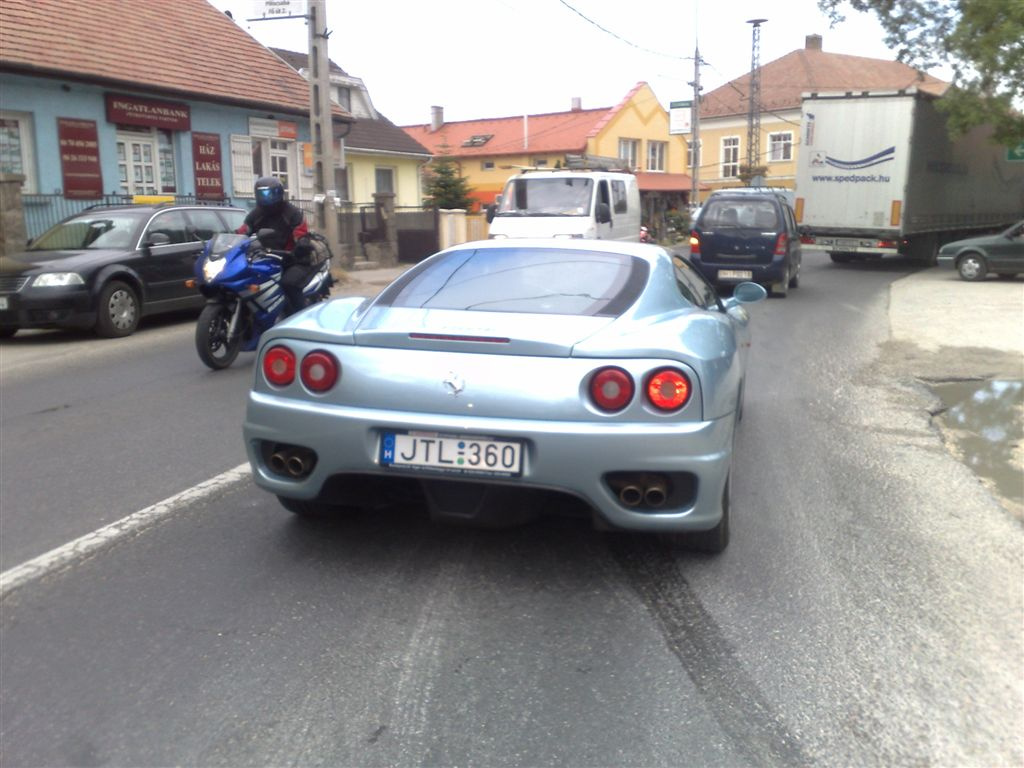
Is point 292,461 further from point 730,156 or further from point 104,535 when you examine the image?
point 730,156

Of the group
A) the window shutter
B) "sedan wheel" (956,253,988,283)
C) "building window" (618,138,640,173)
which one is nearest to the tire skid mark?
"sedan wheel" (956,253,988,283)

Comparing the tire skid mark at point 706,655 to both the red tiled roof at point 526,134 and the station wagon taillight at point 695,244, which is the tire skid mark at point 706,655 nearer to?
the station wagon taillight at point 695,244

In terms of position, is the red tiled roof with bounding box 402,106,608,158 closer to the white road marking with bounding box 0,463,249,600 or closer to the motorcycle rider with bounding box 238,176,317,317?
the motorcycle rider with bounding box 238,176,317,317

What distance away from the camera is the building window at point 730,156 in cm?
5878

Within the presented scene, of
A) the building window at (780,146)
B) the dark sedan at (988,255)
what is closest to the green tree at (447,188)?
the dark sedan at (988,255)

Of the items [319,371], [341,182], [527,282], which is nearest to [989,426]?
[527,282]

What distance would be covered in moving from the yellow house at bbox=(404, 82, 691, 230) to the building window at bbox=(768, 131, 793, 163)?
5206 mm

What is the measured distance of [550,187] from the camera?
679 inches

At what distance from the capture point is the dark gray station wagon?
16.4 m

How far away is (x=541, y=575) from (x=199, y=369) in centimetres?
616

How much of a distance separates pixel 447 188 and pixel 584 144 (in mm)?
17009

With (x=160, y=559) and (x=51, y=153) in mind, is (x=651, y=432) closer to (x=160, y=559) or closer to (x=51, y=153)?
(x=160, y=559)

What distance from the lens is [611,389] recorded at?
12.3ft

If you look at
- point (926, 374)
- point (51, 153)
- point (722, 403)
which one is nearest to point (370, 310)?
point (722, 403)
